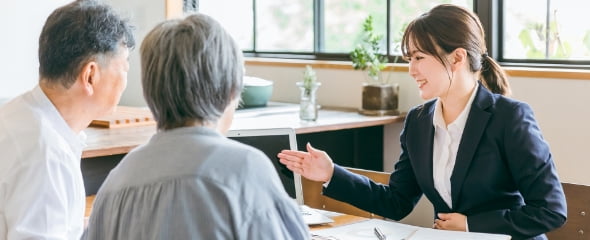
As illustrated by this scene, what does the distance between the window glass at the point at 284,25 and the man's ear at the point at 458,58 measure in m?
2.57

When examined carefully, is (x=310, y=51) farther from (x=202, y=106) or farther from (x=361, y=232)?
(x=202, y=106)

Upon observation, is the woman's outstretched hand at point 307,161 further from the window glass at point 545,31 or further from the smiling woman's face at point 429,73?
the window glass at point 545,31

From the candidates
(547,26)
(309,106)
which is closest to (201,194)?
(309,106)

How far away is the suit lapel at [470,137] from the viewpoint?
238cm

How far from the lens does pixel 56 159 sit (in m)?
1.79

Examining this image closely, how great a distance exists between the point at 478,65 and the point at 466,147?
24cm

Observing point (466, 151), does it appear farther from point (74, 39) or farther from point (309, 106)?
point (309, 106)

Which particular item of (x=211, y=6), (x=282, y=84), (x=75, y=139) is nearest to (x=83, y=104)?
(x=75, y=139)

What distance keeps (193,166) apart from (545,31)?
9.79ft

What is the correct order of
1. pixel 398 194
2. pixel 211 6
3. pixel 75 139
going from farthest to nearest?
pixel 211 6 → pixel 398 194 → pixel 75 139

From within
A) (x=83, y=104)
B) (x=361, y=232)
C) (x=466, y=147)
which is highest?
(x=83, y=104)

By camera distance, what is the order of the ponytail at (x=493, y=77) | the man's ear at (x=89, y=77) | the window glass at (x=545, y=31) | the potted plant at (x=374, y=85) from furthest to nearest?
the potted plant at (x=374, y=85) < the window glass at (x=545, y=31) < the ponytail at (x=493, y=77) < the man's ear at (x=89, y=77)

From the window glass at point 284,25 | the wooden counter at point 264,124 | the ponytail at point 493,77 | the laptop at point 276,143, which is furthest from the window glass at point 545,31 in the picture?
the laptop at point 276,143

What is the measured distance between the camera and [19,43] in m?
3.76
